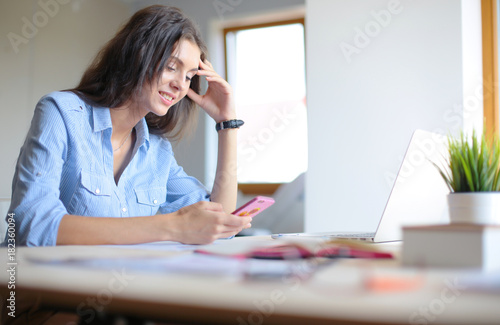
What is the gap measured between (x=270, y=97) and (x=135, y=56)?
113 inches

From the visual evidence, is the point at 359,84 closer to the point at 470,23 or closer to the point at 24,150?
the point at 470,23

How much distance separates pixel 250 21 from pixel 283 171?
145 cm

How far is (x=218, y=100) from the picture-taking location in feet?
5.73

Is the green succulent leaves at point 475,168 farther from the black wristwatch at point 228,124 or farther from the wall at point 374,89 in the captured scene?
the wall at point 374,89

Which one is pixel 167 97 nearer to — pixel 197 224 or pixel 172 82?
pixel 172 82

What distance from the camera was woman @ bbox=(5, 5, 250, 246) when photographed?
3.09 ft

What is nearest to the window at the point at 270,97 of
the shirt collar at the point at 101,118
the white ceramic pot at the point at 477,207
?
the shirt collar at the point at 101,118

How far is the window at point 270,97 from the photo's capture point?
4105 millimetres

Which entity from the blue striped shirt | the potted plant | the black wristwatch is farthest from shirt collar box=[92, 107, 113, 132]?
the potted plant

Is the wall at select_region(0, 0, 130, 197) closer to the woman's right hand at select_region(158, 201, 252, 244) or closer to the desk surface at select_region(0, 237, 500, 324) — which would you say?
the woman's right hand at select_region(158, 201, 252, 244)

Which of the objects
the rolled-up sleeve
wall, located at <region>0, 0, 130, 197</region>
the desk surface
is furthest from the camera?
wall, located at <region>0, 0, 130, 197</region>

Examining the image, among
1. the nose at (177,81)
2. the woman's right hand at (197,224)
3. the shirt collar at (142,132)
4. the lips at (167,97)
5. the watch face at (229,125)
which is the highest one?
the nose at (177,81)

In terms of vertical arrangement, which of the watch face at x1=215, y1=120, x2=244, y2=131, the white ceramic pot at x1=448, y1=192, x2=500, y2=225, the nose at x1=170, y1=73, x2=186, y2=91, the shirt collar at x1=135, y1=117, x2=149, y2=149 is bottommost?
the white ceramic pot at x1=448, y1=192, x2=500, y2=225

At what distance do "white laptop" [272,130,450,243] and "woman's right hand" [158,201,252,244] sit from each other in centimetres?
34
